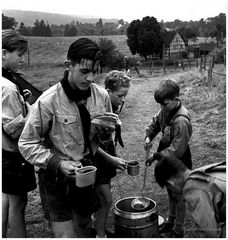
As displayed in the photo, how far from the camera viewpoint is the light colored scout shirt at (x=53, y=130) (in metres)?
2.64

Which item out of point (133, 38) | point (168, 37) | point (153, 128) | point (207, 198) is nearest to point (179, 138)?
point (153, 128)

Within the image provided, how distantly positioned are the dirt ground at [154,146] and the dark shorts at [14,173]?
1.02m

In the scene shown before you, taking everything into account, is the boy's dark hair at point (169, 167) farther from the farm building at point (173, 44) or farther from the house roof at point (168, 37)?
the house roof at point (168, 37)

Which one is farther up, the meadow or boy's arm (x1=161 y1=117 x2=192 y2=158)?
boy's arm (x1=161 y1=117 x2=192 y2=158)

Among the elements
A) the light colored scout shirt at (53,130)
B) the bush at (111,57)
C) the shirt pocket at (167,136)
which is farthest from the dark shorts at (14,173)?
the bush at (111,57)

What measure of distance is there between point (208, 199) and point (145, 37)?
148 ft

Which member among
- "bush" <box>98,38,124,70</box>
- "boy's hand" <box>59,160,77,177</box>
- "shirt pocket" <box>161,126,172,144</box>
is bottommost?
"boy's hand" <box>59,160,77,177</box>

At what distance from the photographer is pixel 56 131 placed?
274 cm

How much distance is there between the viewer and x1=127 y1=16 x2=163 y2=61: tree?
4644 centimetres

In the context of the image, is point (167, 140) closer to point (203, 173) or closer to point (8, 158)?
point (203, 173)

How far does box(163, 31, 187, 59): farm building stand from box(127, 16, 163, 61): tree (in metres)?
6.99

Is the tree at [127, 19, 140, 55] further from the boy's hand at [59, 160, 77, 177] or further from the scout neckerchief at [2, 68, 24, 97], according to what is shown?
the boy's hand at [59, 160, 77, 177]

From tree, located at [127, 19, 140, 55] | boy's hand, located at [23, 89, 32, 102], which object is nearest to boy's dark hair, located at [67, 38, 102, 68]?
boy's hand, located at [23, 89, 32, 102]

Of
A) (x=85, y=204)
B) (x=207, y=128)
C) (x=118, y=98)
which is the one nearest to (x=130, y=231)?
(x=85, y=204)
